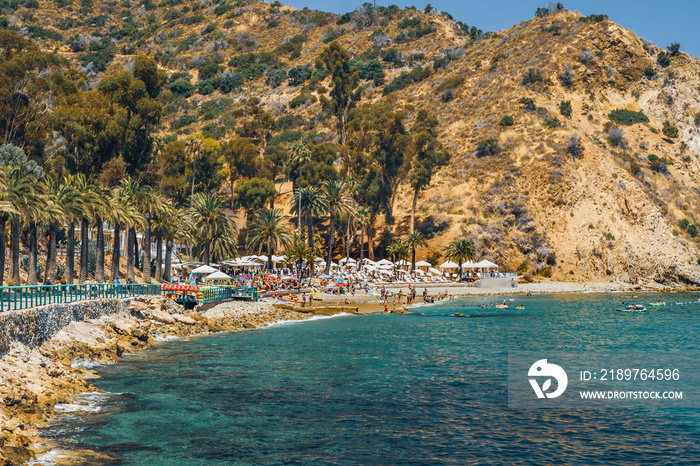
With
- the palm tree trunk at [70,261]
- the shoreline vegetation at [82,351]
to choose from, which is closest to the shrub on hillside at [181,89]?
the shoreline vegetation at [82,351]

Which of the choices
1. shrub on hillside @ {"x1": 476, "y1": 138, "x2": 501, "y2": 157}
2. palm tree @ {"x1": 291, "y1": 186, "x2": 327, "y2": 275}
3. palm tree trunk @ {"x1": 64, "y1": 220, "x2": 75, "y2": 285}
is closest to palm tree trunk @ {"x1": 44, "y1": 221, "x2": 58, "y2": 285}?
palm tree trunk @ {"x1": 64, "y1": 220, "x2": 75, "y2": 285}

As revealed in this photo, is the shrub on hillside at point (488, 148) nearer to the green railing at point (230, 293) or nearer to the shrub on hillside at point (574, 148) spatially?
the shrub on hillside at point (574, 148)

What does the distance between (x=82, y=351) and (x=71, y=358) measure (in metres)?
1.35

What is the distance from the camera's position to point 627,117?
120 m

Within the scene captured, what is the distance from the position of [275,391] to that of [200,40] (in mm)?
174132

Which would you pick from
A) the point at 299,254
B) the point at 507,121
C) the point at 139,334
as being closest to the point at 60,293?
→ the point at 139,334

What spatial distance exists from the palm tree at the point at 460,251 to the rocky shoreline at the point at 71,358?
44.3 meters

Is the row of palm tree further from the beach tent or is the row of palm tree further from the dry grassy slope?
the dry grassy slope

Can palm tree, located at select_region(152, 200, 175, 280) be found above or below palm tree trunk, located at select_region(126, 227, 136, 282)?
above

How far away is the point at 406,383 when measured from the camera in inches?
1003

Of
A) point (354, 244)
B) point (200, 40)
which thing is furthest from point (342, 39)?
point (354, 244)

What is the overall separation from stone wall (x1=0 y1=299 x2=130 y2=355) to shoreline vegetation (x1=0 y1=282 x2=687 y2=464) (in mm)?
345

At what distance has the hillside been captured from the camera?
3846 inches

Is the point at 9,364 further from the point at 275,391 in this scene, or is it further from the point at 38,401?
the point at 275,391
